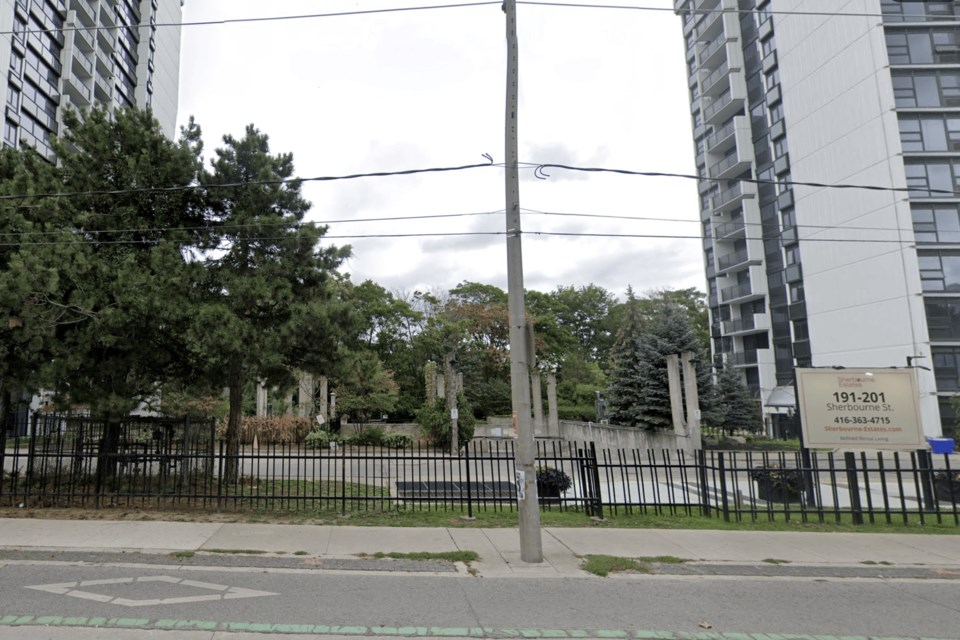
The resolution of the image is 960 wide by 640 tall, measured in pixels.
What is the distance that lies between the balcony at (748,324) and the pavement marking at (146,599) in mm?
40832

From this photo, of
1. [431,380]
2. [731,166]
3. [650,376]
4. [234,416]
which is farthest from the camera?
[731,166]

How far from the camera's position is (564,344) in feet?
154

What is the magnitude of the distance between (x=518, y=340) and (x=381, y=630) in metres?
3.87

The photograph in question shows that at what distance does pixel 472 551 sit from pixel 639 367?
21603mm

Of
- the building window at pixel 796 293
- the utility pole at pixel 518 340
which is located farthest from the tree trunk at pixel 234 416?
the building window at pixel 796 293

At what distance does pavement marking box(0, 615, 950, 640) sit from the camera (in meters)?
4.80

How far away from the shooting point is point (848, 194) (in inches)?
1259

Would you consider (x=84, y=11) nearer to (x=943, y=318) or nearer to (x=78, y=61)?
(x=78, y=61)

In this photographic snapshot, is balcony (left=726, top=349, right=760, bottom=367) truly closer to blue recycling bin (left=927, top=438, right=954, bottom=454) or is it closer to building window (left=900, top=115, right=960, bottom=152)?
building window (left=900, top=115, right=960, bottom=152)

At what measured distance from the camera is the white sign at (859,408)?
10.4 meters

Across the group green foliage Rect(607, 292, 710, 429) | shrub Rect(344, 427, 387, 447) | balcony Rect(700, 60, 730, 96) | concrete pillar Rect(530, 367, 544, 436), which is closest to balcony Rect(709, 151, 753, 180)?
balcony Rect(700, 60, 730, 96)

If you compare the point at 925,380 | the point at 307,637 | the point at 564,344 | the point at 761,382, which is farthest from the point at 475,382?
the point at 307,637

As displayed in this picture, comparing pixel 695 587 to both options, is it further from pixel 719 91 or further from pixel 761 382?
pixel 719 91

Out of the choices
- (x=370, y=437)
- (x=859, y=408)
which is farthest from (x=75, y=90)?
(x=859, y=408)
